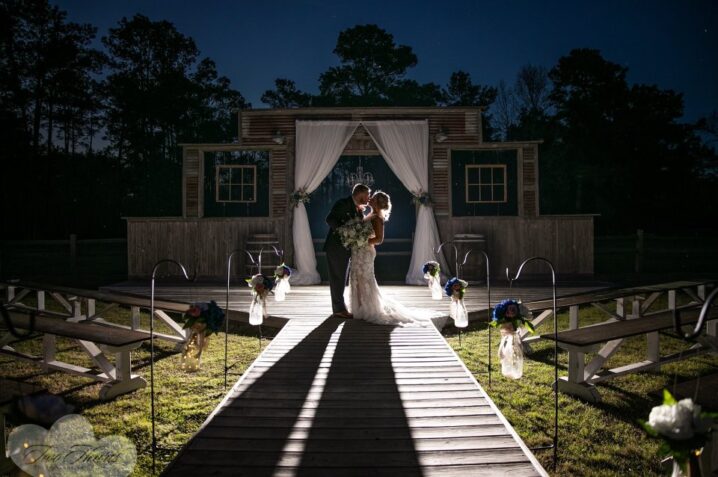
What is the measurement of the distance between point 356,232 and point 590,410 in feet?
10.9

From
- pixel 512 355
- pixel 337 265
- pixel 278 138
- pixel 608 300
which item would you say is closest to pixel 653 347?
pixel 608 300

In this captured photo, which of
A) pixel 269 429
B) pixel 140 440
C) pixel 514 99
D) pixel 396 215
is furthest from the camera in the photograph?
pixel 514 99

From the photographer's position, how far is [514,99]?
30047mm

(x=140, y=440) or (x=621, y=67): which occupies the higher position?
(x=621, y=67)

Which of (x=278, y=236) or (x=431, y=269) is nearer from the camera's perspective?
(x=431, y=269)

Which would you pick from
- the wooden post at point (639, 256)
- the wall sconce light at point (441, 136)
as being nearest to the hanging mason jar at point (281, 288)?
the wall sconce light at point (441, 136)

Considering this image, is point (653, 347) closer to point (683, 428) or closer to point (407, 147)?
point (683, 428)

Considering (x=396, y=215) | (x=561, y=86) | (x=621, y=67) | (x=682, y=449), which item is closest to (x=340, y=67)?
(x=396, y=215)

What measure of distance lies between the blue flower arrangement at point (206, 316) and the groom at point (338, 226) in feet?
9.20

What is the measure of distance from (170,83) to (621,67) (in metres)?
25.0

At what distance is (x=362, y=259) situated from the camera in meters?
6.54

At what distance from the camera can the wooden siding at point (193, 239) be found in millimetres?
12273

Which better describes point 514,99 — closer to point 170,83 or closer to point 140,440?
point 170,83

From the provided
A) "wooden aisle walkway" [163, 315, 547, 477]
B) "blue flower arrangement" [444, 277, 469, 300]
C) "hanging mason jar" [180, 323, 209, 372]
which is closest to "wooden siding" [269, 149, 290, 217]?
"blue flower arrangement" [444, 277, 469, 300]
